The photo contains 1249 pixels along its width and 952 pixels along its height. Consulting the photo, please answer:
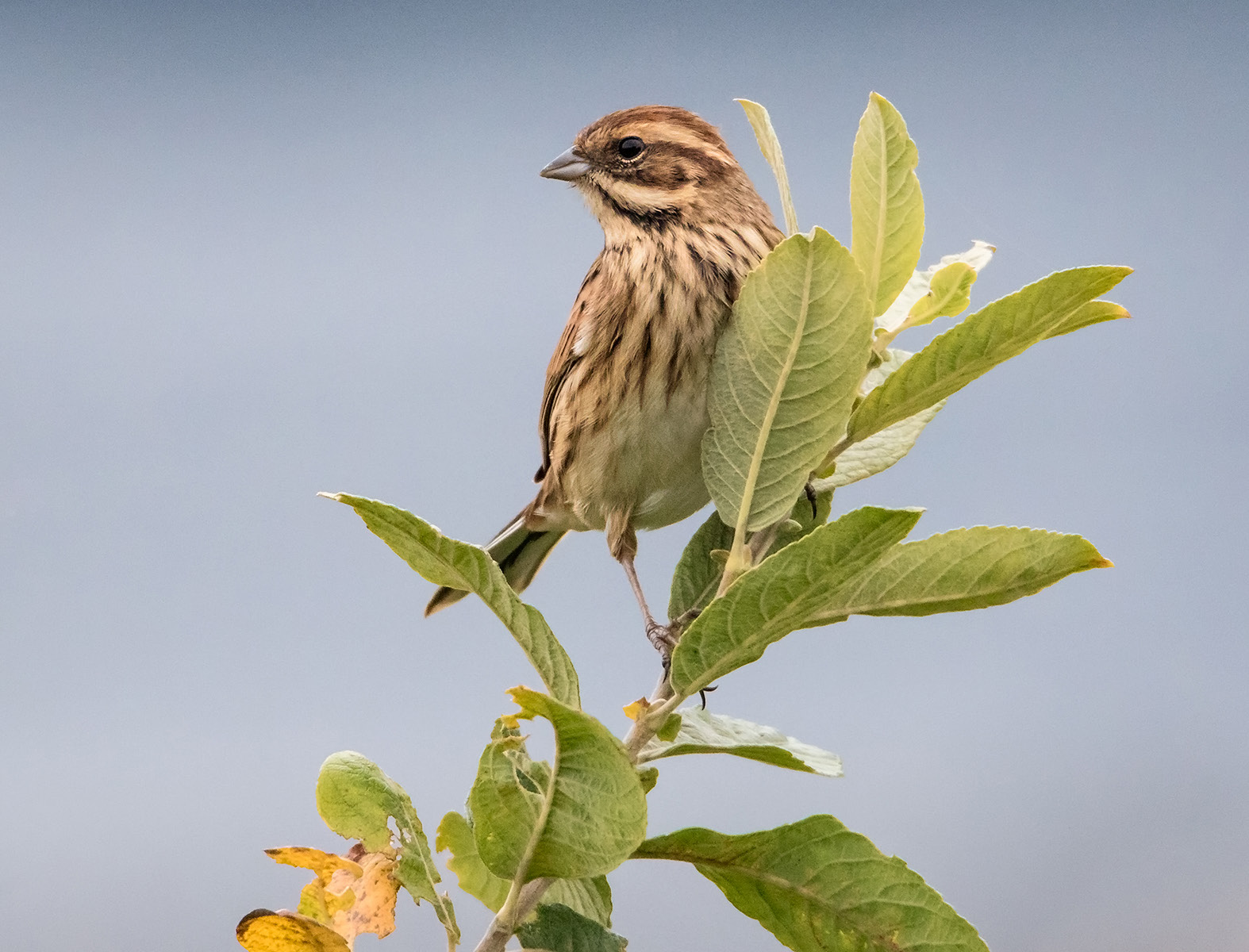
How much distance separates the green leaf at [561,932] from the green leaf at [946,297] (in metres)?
0.68

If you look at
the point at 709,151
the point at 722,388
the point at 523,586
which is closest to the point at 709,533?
the point at 722,388

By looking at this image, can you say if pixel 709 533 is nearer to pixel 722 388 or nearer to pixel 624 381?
pixel 722 388

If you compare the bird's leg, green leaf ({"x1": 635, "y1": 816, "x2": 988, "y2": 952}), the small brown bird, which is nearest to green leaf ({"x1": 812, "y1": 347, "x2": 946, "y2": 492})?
green leaf ({"x1": 635, "y1": 816, "x2": 988, "y2": 952})

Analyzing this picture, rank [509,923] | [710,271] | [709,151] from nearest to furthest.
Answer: [509,923] < [710,271] < [709,151]

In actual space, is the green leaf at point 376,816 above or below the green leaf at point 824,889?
above

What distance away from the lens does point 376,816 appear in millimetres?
1147

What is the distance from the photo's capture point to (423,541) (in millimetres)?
949

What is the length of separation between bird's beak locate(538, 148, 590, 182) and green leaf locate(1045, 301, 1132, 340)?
1269mm

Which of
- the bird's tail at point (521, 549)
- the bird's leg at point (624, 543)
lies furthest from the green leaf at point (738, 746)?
the bird's tail at point (521, 549)

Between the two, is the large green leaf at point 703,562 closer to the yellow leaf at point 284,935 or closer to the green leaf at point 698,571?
the green leaf at point 698,571

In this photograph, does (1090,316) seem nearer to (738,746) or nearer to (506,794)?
(738,746)

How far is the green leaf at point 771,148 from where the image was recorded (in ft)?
3.83

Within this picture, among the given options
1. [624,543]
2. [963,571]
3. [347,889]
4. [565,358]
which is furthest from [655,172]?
[347,889]

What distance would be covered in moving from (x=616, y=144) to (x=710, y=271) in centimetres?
46
